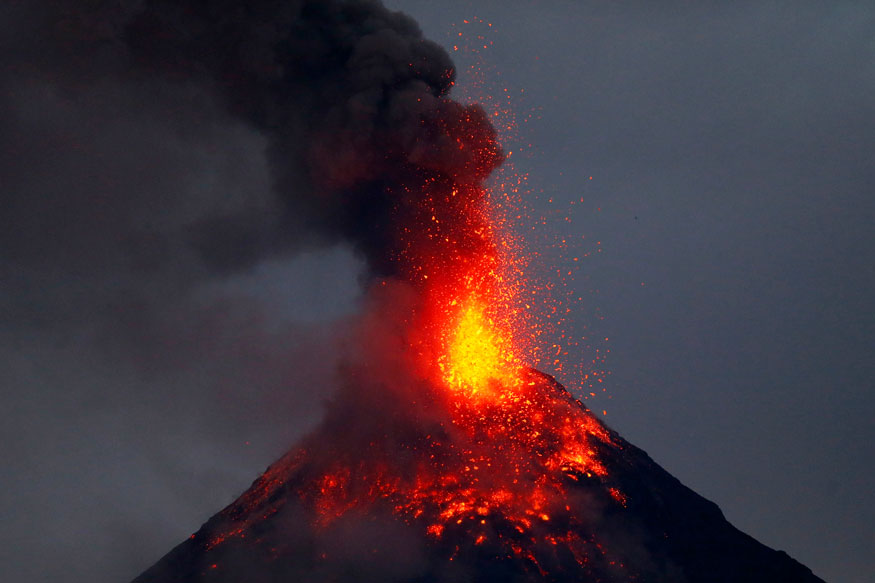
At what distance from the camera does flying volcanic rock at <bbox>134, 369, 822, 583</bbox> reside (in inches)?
1155

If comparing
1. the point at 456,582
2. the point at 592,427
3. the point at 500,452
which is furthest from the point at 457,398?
the point at 456,582

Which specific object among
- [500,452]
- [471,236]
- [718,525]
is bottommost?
[500,452]

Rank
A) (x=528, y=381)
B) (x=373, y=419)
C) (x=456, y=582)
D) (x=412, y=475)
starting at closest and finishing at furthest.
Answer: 1. (x=456, y=582)
2. (x=412, y=475)
3. (x=373, y=419)
4. (x=528, y=381)

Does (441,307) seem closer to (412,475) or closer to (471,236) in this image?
(471,236)

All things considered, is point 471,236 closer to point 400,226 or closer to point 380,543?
point 400,226

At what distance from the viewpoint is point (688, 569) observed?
3081cm

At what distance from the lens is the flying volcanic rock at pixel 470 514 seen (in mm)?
29344

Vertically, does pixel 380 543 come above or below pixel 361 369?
below

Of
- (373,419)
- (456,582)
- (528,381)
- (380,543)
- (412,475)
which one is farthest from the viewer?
(528,381)

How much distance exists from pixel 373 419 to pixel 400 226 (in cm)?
739

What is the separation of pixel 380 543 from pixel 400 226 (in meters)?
11.8

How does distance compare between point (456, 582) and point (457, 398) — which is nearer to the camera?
point (456, 582)

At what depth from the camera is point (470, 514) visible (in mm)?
30469

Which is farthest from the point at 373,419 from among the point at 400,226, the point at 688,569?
Answer: the point at 688,569
